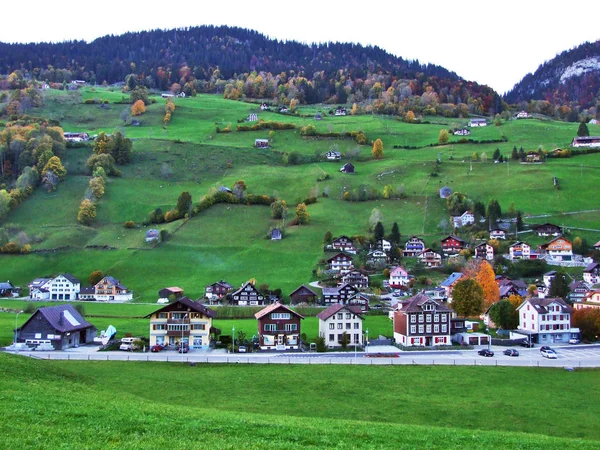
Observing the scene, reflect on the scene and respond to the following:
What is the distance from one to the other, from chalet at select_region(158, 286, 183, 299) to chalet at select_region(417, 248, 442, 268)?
116 ft

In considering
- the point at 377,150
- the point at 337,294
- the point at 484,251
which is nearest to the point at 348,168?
the point at 377,150

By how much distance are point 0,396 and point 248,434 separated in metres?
8.96

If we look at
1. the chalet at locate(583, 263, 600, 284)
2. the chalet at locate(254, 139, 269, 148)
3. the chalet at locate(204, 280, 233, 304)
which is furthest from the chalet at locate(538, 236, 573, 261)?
the chalet at locate(254, 139, 269, 148)

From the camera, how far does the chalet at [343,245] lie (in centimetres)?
9500

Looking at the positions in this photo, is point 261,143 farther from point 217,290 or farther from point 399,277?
point 217,290

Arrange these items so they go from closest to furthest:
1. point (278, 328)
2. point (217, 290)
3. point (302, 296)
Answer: point (278, 328), point (302, 296), point (217, 290)

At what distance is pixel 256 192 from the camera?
119688mm

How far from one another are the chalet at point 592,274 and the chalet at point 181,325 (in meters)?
52.5

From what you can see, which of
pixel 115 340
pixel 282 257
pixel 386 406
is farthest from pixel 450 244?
pixel 386 406

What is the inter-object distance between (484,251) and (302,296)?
3094 centimetres

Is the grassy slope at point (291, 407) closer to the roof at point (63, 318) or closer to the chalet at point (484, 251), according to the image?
the roof at point (63, 318)

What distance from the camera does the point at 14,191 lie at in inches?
4476

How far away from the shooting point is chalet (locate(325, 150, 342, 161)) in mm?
142250

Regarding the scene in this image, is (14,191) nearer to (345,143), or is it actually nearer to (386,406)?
(345,143)
